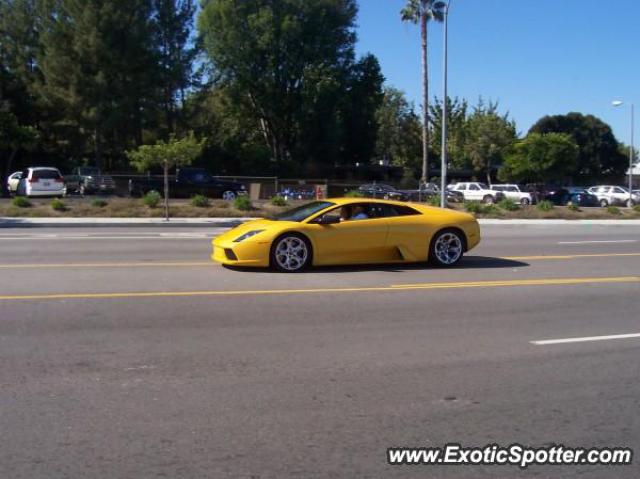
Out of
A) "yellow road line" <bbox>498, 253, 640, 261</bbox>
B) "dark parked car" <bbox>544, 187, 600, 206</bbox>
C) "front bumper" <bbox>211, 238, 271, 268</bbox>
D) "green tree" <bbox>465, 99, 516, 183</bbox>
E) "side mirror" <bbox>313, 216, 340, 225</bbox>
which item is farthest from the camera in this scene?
"green tree" <bbox>465, 99, 516, 183</bbox>

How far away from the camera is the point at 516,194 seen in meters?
42.1

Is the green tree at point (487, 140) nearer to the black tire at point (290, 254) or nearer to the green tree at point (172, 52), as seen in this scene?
the green tree at point (172, 52)

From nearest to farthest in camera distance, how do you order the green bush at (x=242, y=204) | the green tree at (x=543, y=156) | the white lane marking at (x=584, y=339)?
1. the white lane marking at (x=584, y=339)
2. the green bush at (x=242, y=204)
3. the green tree at (x=543, y=156)

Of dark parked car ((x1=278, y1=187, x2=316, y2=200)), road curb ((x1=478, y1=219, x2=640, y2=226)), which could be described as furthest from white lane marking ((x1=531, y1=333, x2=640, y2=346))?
dark parked car ((x1=278, y1=187, x2=316, y2=200))

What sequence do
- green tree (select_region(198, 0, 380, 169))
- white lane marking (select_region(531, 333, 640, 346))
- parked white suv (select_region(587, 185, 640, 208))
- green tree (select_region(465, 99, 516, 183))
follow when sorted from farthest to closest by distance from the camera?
green tree (select_region(465, 99, 516, 183))
green tree (select_region(198, 0, 380, 169))
parked white suv (select_region(587, 185, 640, 208))
white lane marking (select_region(531, 333, 640, 346))

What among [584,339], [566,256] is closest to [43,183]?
[566,256]

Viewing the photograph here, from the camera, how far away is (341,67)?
53344 mm

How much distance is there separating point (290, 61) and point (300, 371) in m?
47.9

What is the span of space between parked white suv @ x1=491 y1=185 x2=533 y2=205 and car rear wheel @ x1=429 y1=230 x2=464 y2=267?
97.9 ft

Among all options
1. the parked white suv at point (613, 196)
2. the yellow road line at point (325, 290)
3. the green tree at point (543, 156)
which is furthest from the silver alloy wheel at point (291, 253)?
the green tree at point (543, 156)

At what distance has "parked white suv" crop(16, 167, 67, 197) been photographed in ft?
102

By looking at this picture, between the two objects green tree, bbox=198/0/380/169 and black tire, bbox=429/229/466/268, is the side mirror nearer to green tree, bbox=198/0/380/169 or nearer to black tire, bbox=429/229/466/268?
black tire, bbox=429/229/466/268

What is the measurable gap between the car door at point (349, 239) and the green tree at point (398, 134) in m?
60.2

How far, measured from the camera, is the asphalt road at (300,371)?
4379mm
